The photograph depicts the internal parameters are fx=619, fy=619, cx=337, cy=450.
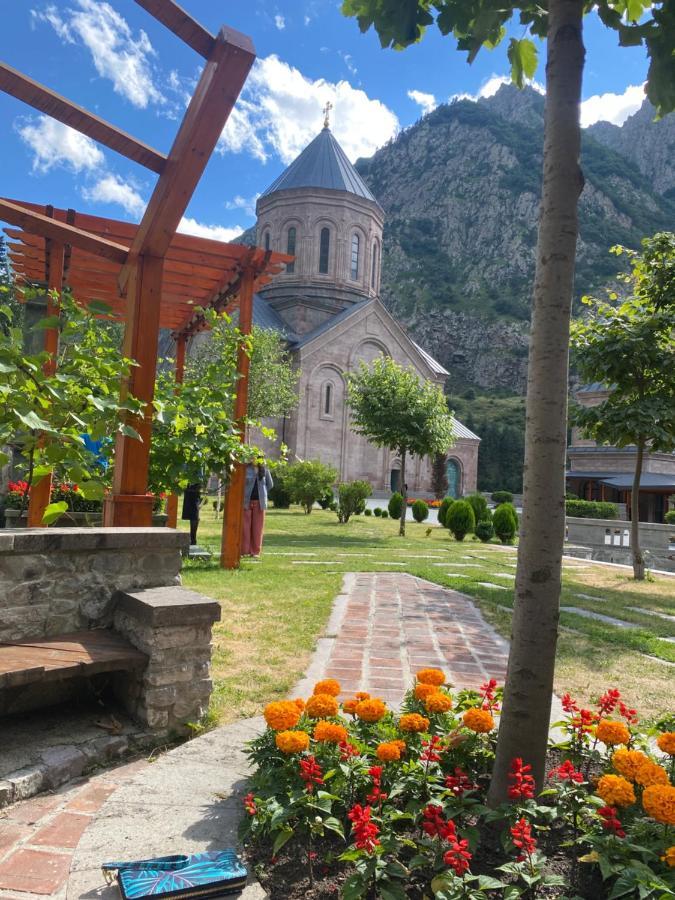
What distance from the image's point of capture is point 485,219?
94.4 meters

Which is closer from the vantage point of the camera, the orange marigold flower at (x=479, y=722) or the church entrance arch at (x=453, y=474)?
the orange marigold flower at (x=479, y=722)

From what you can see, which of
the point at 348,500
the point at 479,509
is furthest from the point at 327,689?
the point at 479,509

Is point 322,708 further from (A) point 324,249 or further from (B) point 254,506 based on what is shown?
(A) point 324,249

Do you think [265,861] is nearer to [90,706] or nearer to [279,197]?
[90,706]

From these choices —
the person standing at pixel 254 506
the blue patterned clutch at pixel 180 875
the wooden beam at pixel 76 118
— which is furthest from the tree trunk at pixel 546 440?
the person standing at pixel 254 506

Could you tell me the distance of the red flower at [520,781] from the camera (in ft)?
6.03

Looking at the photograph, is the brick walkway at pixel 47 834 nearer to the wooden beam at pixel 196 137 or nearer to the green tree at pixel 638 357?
the wooden beam at pixel 196 137

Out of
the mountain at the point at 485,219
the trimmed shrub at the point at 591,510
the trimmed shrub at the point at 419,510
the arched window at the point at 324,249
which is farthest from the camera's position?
the mountain at the point at 485,219

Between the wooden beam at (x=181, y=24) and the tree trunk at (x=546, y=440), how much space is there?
74.0 inches

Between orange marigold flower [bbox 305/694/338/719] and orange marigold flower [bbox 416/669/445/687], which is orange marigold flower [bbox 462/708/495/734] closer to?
orange marigold flower [bbox 416/669/445/687]

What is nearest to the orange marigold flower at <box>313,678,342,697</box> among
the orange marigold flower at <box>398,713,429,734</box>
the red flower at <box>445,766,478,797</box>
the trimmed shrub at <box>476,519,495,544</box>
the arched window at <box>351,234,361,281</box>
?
the orange marigold flower at <box>398,713,429,734</box>

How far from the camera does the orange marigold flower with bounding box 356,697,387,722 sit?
2.30 meters

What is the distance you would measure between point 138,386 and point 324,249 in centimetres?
3337

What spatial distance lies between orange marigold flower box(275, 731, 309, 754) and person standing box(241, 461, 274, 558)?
748 centimetres
